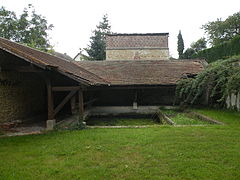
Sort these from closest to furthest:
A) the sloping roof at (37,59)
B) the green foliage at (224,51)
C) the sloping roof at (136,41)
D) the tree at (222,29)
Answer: the sloping roof at (37,59) → the green foliage at (224,51) → the sloping roof at (136,41) → the tree at (222,29)

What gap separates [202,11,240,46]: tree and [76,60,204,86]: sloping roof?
687 inches

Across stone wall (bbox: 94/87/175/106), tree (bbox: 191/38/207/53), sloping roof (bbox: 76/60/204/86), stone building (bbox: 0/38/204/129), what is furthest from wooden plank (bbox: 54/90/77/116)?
tree (bbox: 191/38/207/53)

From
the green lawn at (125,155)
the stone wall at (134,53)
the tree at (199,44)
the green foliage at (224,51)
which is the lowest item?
the green lawn at (125,155)

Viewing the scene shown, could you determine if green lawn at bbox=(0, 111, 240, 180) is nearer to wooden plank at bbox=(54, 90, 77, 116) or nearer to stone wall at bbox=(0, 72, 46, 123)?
wooden plank at bbox=(54, 90, 77, 116)

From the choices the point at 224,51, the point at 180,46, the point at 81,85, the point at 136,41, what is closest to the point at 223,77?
the point at 81,85

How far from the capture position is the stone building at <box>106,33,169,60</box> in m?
22.9

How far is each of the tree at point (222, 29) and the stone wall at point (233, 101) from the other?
21704 mm

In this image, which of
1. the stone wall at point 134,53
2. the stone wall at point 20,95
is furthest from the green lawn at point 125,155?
the stone wall at point 134,53

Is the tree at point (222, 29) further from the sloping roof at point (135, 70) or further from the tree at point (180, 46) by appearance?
the sloping roof at point (135, 70)

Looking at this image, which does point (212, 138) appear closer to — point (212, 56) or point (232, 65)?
point (232, 65)

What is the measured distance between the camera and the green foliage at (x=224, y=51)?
12387 millimetres

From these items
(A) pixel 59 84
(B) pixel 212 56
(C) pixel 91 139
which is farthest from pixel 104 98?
(B) pixel 212 56

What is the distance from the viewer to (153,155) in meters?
4.01

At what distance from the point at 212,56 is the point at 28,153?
648 inches
